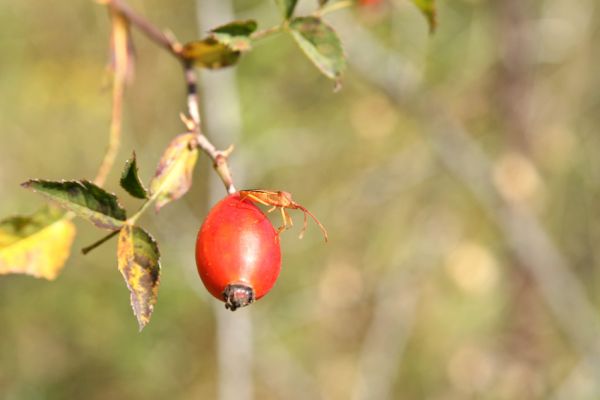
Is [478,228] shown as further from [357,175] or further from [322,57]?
[322,57]

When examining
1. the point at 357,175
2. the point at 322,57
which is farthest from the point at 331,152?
the point at 322,57

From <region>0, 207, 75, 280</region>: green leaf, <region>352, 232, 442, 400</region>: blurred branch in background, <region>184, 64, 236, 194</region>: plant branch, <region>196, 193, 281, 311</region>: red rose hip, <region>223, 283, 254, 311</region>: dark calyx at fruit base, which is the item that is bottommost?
<region>352, 232, 442, 400</region>: blurred branch in background

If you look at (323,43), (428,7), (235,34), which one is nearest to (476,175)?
(428,7)

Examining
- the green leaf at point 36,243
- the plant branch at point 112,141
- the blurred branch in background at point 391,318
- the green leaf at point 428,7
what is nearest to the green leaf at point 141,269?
the green leaf at point 36,243

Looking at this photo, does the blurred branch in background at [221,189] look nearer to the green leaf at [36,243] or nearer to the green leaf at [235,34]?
the green leaf at [36,243]

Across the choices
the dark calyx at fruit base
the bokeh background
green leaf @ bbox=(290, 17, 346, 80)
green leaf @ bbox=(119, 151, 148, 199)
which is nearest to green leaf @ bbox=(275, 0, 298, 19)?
green leaf @ bbox=(290, 17, 346, 80)

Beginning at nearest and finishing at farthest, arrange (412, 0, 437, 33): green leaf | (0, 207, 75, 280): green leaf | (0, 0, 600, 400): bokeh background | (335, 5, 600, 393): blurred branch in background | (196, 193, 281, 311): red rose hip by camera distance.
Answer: (196, 193, 281, 311): red rose hip → (0, 207, 75, 280): green leaf → (412, 0, 437, 33): green leaf → (335, 5, 600, 393): blurred branch in background → (0, 0, 600, 400): bokeh background

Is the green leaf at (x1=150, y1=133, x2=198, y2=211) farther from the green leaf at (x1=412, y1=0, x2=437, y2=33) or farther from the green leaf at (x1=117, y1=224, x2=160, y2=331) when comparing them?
the green leaf at (x1=412, y1=0, x2=437, y2=33)
